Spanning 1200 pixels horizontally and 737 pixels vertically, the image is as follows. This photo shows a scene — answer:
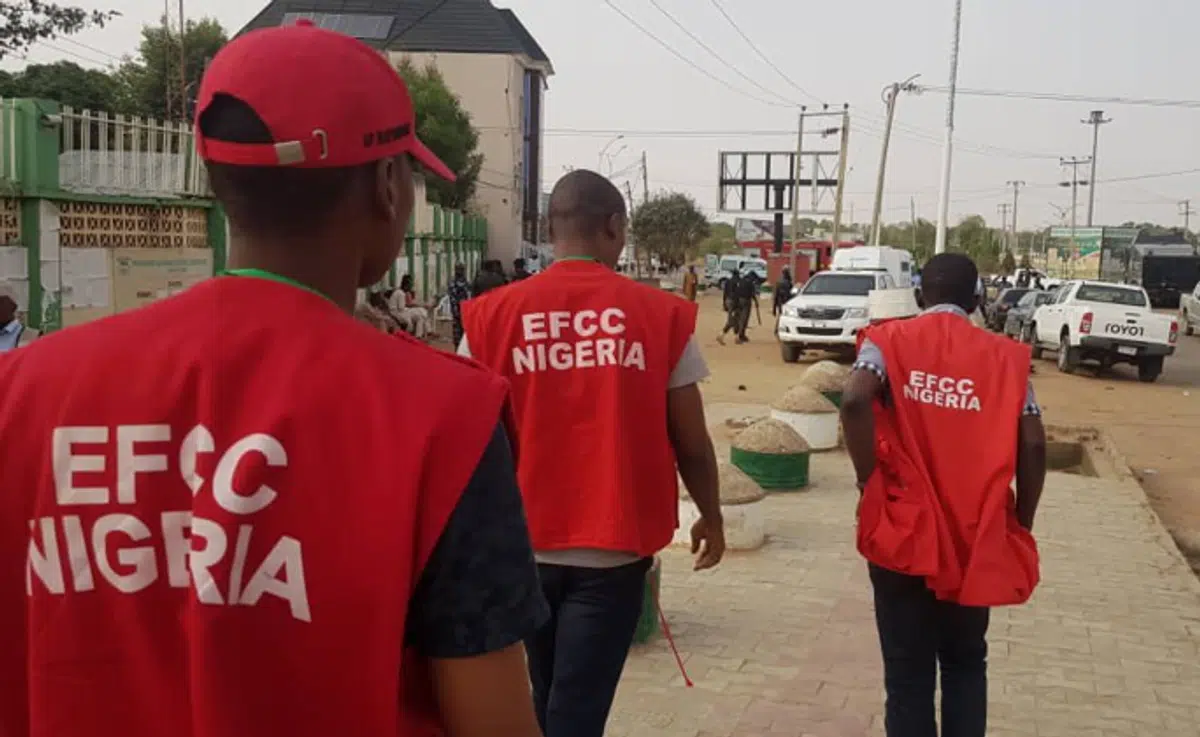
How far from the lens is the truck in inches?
813

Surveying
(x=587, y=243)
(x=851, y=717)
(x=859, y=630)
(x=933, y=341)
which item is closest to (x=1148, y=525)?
(x=859, y=630)

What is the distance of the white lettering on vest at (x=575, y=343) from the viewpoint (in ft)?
9.96

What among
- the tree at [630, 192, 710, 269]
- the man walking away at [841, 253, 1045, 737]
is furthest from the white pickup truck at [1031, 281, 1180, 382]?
the tree at [630, 192, 710, 269]

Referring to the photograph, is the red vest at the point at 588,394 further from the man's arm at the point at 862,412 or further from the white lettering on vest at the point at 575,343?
the man's arm at the point at 862,412

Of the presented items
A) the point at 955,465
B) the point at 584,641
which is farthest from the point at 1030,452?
the point at 584,641

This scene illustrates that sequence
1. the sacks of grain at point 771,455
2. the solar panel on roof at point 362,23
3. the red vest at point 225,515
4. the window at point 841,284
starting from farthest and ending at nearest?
1. the solar panel on roof at point 362,23
2. the window at point 841,284
3. the sacks of grain at point 771,455
4. the red vest at point 225,515

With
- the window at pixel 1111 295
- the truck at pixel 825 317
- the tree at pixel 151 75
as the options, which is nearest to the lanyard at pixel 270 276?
the truck at pixel 825 317

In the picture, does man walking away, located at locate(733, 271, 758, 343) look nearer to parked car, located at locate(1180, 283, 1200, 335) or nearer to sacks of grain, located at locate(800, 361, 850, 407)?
sacks of grain, located at locate(800, 361, 850, 407)

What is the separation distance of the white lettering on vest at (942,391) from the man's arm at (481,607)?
2.40 meters

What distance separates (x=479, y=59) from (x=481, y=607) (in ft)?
162

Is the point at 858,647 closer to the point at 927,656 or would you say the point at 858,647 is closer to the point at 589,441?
the point at 927,656

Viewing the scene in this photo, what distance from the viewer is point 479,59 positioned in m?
48.4

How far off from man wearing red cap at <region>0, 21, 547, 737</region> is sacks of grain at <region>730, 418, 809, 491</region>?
794 cm

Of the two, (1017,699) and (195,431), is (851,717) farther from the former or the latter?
(195,431)
